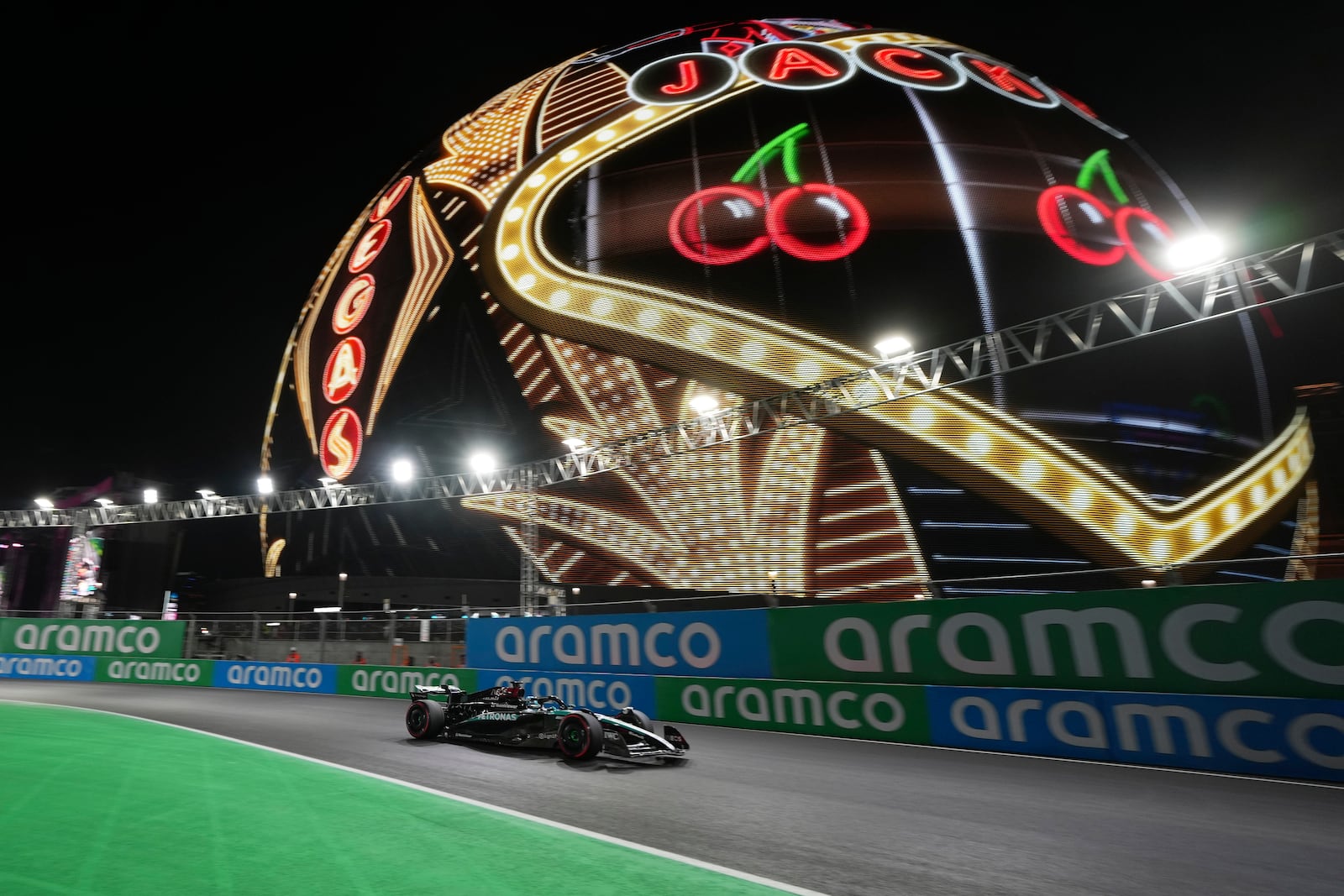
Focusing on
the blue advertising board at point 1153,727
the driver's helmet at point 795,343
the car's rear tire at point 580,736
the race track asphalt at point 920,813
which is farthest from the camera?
the driver's helmet at point 795,343

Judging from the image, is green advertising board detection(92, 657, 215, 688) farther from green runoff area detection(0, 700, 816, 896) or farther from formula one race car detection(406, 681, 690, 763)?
green runoff area detection(0, 700, 816, 896)

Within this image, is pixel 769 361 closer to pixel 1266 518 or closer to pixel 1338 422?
pixel 1266 518

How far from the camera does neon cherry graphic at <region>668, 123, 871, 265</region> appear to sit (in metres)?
23.7

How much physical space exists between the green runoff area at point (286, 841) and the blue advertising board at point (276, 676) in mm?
10766

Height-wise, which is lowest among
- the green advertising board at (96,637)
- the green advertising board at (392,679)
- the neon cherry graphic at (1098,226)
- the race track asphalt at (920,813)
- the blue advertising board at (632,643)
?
the race track asphalt at (920,813)

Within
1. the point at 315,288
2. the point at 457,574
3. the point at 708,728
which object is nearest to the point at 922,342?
the point at 708,728

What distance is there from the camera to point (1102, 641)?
8195 millimetres

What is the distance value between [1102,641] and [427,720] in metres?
8.67

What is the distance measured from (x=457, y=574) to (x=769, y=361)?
16.8 metres

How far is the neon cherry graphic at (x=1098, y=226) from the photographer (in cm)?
2356

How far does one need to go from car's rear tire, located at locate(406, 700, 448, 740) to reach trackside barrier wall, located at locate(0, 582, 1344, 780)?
3923 mm

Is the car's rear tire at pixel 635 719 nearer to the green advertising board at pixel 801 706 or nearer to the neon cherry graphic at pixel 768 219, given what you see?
the green advertising board at pixel 801 706

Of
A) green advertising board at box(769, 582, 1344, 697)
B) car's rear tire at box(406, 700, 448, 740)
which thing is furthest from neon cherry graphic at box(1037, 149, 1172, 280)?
car's rear tire at box(406, 700, 448, 740)

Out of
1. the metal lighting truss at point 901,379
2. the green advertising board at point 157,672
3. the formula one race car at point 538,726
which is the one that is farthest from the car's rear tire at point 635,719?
the green advertising board at point 157,672
